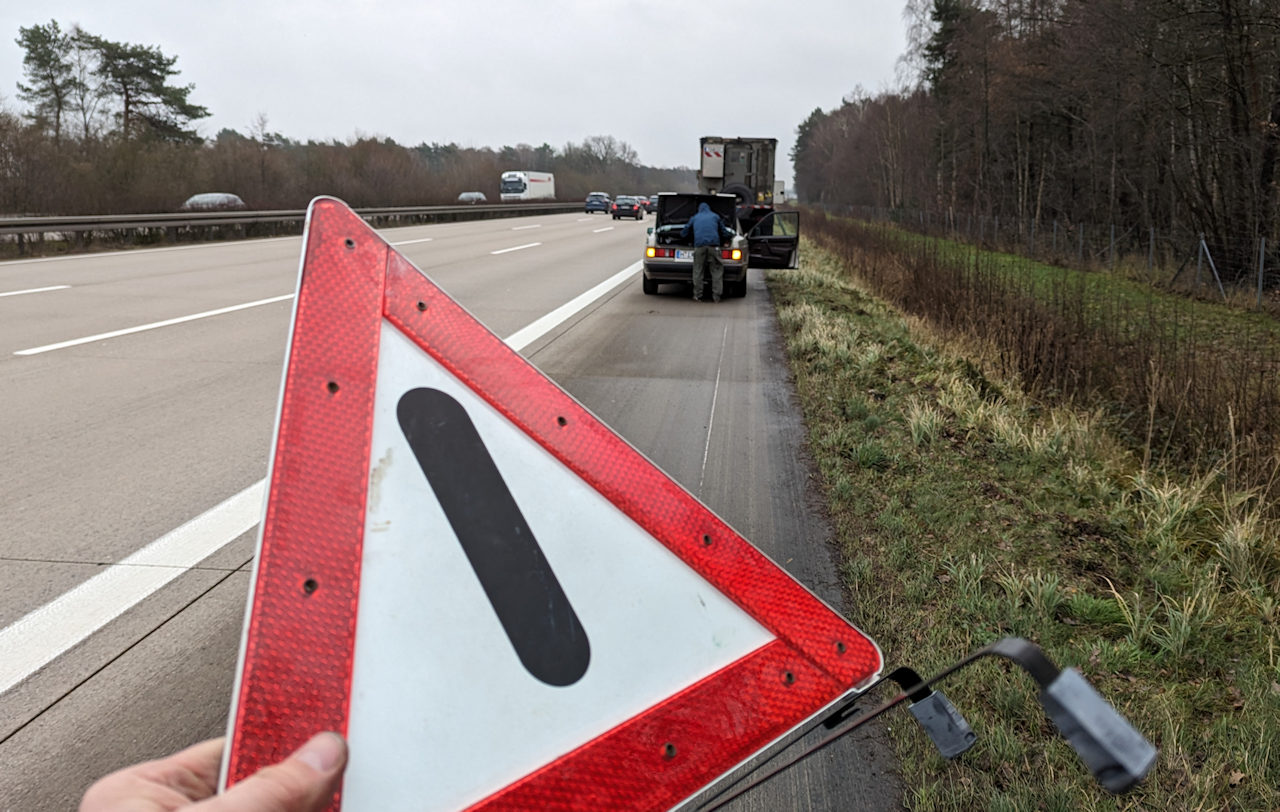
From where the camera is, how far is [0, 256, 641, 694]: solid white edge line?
3176mm

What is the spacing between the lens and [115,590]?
3.66 metres

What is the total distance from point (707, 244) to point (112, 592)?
12345 mm

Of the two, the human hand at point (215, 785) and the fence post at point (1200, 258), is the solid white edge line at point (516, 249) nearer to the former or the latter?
the fence post at point (1200, 258)

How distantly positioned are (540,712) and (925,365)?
27.8 feet

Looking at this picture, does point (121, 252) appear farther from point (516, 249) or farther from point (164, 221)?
point (516, 249)

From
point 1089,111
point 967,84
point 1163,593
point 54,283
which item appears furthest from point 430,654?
point 967,84

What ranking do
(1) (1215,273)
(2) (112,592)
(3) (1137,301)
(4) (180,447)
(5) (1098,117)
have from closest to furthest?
(2) (112,592)
(4) (180,447)
(3) (1137,301)
(1) (1215,273)
(5) (1098,117)

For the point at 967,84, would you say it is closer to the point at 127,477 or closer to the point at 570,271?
the point at 570,271

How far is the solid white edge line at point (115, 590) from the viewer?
3.18 m

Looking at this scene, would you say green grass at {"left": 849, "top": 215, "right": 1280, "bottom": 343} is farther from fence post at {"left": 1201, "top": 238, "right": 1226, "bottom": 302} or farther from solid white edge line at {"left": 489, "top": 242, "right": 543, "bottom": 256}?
solid white edge line at {"left": 489, "top": 242, "right": 543, "bottom": 256}

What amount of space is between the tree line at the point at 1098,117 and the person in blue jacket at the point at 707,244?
12.6 meters

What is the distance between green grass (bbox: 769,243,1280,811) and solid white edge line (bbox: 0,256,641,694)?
2.39 meters

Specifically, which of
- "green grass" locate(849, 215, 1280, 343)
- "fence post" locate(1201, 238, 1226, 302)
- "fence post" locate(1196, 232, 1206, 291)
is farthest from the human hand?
"fence post" locate(1196, 232, 1206, 291)

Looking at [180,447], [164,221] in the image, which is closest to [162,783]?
[180,447]
